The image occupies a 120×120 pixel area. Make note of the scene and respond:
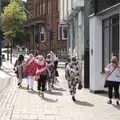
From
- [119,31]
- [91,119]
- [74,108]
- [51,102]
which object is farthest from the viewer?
[119,31]

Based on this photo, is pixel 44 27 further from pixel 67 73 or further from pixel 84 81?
pixel 67 73

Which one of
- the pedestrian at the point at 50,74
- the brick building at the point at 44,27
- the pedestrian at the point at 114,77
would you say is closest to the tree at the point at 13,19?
the brick building at the point at 44,27

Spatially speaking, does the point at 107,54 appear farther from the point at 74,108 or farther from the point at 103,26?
the point at 74,108

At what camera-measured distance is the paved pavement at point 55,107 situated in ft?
45.7

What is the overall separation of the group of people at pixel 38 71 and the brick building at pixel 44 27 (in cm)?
3139

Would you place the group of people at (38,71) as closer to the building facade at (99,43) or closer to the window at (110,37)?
the building facade at (99,43)

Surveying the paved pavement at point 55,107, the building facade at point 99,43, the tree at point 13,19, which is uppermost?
the tree at point 13,19

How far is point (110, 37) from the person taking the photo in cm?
2023

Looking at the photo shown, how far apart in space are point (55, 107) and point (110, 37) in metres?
5.21

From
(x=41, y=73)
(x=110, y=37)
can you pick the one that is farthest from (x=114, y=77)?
(x=41, y=73)

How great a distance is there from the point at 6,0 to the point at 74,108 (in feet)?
Answer: 334

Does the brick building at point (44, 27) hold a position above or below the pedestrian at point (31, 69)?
above

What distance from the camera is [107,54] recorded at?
20.7 m

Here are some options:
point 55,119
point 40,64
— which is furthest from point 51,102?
point 55,119
